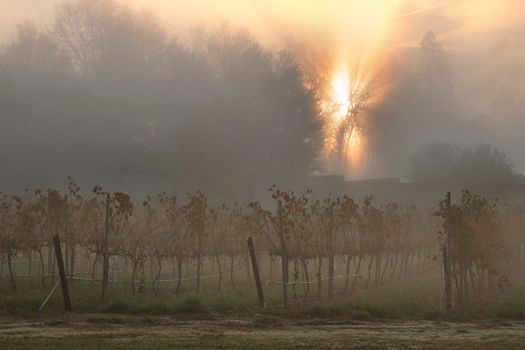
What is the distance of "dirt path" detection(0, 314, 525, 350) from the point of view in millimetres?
16609

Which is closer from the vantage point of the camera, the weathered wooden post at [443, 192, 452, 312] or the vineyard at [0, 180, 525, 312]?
the weathered wooden post at [443, 192, 452, 312]

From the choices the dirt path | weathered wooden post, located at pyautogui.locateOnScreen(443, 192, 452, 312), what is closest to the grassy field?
the dirt path

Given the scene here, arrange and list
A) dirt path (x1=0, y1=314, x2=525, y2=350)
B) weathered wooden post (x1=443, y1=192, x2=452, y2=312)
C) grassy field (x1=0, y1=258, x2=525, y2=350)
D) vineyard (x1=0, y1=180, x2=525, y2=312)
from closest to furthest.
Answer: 1. dirt path (x1=0, y1=314, x2=525, y2=350)
2. grassy field (x1=0, y1=258, x2=525, y2=350)
3. weathered wooden post (x1=443, y1=192, x2=452, y2=312)
4. vineyard (x1=0, y1=180, x2=525, y2=312)

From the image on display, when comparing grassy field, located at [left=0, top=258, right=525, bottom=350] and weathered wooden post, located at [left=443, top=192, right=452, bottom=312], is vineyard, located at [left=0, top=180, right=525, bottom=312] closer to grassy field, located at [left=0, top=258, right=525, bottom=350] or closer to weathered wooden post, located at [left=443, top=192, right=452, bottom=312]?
weathered wooden post, located at [left=443, top=192, right=452, bottom=312]

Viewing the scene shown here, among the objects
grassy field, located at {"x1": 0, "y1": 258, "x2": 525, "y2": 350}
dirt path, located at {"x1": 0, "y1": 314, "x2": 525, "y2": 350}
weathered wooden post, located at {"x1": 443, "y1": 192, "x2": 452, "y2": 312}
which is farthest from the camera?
weathered wooden post, located at {"x1": 443, "y1": 192, "x2": 452, "y2": 312}

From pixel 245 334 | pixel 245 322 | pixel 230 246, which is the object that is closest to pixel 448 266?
pixel 245 322

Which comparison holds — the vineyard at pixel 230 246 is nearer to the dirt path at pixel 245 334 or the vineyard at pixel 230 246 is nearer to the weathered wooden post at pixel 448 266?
the weathered wooden post at pixel 448 266

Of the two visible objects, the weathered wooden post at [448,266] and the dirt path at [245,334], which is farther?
the weathered wooden post at [448,266]

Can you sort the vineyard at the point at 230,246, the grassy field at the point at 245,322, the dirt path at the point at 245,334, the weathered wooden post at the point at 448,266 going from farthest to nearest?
1. the vineyard at the point at 230,246
2. the weathered wooden post at the point at 448,266
3. the grassy field at the point at 245,322
4. the dirt path at the point at 245,334

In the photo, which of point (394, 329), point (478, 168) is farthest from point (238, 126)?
point (394, 329)

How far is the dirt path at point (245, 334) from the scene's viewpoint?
54.5ft

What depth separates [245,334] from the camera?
1867 centimetres

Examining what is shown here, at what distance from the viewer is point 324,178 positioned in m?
64.6

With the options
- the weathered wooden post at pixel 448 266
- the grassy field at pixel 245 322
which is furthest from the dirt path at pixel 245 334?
the weathered wooden post at pixel 448 266
